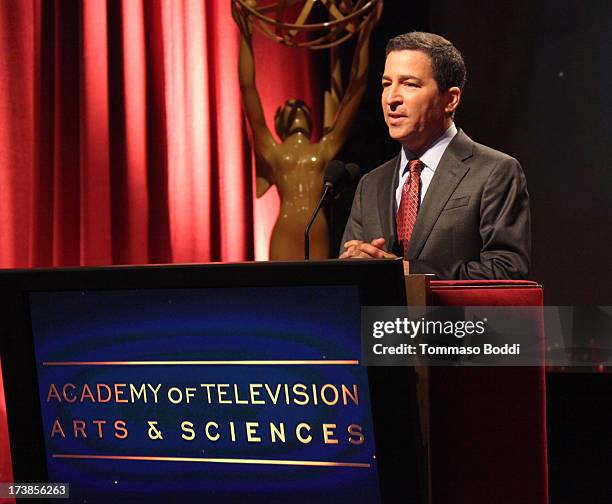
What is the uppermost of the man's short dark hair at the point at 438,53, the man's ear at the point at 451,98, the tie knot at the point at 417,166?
the man's short dark hair at the point at 438,53

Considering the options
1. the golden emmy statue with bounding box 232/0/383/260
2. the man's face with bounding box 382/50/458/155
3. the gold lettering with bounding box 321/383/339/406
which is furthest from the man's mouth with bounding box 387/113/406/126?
the golden emmy statue with bounding box 232/0/383/260

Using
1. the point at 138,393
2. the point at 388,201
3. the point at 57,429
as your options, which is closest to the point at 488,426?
the point at 138,393

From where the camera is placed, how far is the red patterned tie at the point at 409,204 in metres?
1.74

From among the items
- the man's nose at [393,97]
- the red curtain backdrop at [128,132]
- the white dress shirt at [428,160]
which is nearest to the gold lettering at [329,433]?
the white dress shirt at [428,160]

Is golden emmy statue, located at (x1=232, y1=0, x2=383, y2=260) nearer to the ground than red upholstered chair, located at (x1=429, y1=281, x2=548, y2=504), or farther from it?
farther from it

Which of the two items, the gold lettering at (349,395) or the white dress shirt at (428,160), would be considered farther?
the white dress shirt at (428,160)

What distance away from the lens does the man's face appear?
5.84ft

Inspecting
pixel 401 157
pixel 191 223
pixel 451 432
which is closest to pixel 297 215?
pixel 191 223

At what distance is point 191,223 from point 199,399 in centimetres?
228

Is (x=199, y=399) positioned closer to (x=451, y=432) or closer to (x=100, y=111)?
(x=451, y=432)

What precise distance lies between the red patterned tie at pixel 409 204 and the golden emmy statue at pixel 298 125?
1.13 metres

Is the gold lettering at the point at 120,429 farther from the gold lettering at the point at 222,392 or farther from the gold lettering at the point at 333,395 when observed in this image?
the gold lettering at the point at 333,395

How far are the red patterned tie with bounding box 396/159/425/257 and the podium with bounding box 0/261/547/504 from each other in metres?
0.68

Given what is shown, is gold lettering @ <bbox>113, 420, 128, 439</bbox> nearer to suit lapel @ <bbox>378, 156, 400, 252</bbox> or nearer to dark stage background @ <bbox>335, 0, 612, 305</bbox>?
suit lapel @ <bbox>378, 156, 400, 252</bbox>
